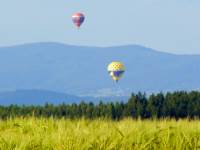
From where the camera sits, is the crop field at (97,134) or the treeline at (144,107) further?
the treeline at (144,107)

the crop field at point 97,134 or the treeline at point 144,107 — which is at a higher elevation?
the treeline at point 144,107

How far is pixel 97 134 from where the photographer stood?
Result: 9.84 meters

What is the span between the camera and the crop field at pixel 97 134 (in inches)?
363

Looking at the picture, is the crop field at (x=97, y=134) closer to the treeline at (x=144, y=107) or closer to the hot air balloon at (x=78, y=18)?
the treeline at (x=144, y=107)

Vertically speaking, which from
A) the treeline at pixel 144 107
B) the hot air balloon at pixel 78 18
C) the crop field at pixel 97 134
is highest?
the hot air balloon at pixel 78 18

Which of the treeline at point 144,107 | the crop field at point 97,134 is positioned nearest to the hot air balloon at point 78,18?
the treeline at point 144,107

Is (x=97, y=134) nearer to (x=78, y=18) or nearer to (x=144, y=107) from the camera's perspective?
(x=144, y=107)

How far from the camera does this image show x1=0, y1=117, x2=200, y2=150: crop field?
922 centimetres

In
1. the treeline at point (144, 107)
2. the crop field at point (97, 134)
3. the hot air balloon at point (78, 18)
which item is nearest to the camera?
the crop field at point (97, 134)

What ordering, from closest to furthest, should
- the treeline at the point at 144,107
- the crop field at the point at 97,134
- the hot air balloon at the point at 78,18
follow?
the crop field at the point at 97,134
the treeline at the point at 144,107
the hot air balloon at the point at 78,18

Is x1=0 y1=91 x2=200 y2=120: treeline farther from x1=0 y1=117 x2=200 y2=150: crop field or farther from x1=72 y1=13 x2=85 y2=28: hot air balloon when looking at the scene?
x1=0 y1=117 x2=200 y2=150: crop field

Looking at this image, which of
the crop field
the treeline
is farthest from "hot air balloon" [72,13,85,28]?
the crop field

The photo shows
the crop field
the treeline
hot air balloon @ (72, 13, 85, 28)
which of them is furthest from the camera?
hot air balloon @ (72, 13, 85, 28)

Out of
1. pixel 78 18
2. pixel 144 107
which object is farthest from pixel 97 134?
pixel 78 18
